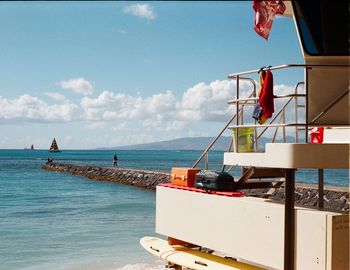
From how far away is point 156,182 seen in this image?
4409 centimetres

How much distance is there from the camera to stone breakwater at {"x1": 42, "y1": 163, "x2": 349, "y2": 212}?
25.6 m

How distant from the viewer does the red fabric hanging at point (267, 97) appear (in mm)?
8328

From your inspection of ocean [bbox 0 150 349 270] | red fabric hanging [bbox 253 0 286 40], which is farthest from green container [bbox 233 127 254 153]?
ocean [bbox 0 150 349 270]

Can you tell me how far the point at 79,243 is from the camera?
65.3 ft

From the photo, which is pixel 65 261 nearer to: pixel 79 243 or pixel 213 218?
pixel 79 243

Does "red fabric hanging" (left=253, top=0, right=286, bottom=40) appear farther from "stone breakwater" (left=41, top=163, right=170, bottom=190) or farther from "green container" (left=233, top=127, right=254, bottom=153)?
"stone breakwater" (left=41, top=163, right=170, bottom=190)

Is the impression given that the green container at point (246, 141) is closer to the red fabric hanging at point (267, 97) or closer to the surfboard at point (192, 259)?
the red fabric hanging at point (267, 97)

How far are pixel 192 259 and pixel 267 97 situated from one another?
11.1 feet

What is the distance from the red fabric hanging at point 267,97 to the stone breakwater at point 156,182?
5.24 feet

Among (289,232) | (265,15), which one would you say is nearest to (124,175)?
(265,15)

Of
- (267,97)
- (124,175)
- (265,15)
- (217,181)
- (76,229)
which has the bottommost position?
(76,229)

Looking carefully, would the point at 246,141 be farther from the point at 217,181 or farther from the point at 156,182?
the point at 156,182

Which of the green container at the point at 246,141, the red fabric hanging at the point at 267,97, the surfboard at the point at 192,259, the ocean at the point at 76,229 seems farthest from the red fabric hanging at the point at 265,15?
the ocean at the point at 76,229

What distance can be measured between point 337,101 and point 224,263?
3.49 m
